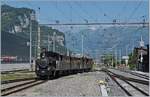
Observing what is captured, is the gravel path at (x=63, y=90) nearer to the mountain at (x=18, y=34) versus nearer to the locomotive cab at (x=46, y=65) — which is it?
the locomotive cab at (x=46, y=65)

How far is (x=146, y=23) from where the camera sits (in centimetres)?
5600

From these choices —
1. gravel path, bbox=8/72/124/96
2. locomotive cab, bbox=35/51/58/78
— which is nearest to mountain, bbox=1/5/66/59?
locomotive cab, bbox=35/51/58/78

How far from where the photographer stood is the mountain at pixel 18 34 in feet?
371

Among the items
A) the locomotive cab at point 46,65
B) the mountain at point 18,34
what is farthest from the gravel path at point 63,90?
the mountain at point 18,34

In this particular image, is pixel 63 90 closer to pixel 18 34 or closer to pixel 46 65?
pixel 46 65

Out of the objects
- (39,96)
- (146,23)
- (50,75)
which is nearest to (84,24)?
(146,23)

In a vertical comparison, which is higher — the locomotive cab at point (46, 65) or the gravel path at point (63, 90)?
the locomotive cab at point (46, 65)

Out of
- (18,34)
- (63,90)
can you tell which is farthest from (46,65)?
(18,34)

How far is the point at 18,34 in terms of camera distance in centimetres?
13412

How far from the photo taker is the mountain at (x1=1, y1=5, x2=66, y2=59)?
→ 11306 centimetres

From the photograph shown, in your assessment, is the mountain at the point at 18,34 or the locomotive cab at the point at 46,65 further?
the mountain at the point at 18,34

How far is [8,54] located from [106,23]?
61.0m

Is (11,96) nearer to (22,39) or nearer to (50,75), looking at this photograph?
(50,75)

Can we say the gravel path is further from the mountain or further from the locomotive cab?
the mountain
